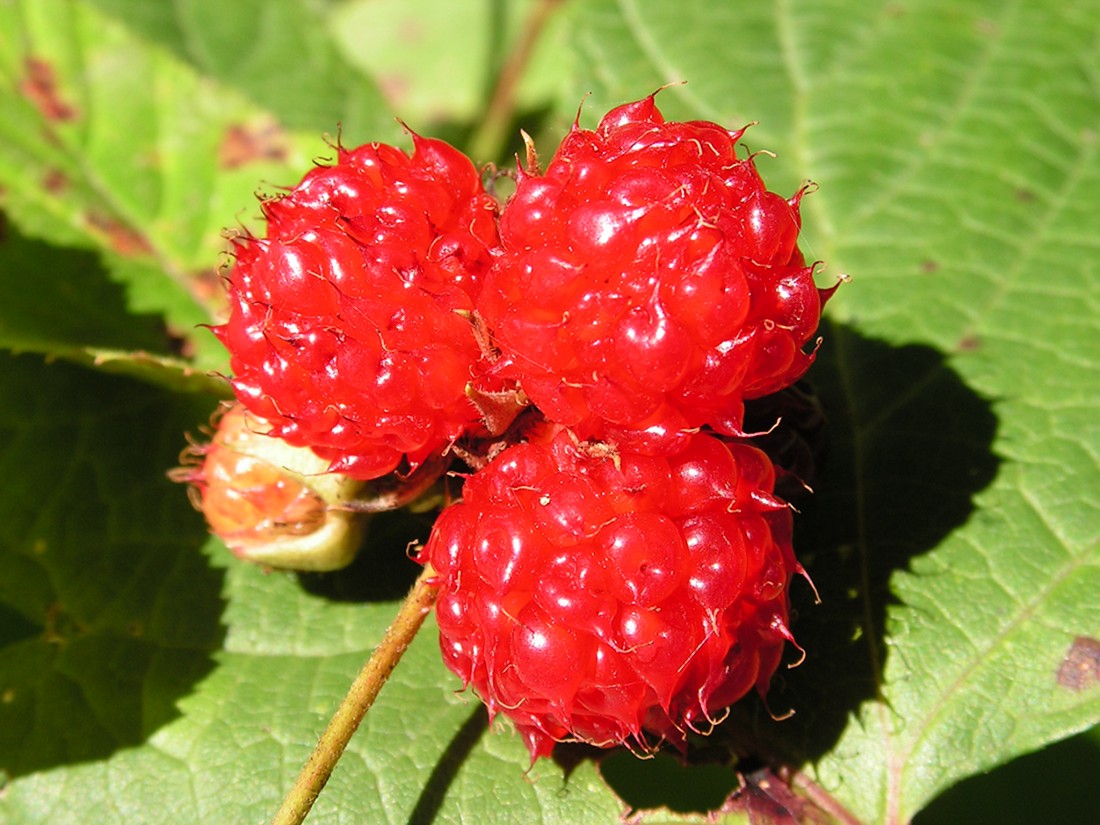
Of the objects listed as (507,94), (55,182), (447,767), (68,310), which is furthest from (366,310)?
(507,94)

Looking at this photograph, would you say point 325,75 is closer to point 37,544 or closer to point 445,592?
point 37,544

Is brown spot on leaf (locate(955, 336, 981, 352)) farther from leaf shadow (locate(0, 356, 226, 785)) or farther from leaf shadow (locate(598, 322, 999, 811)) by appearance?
leaf shadow (locate(0, 356, 226, 785))

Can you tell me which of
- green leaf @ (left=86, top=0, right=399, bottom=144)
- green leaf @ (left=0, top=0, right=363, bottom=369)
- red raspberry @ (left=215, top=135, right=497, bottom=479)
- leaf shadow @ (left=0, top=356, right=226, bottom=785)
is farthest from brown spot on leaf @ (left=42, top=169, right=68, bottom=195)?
red raspberry @ (left=215, top=135, right=497, bottom=479)

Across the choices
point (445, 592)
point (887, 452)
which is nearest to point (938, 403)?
point (887, 452)

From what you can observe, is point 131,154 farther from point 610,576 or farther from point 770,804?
point 770,804

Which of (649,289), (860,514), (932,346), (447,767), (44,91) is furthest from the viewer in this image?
(44,91)

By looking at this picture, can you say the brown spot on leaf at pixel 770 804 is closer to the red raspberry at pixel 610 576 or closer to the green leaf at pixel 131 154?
the red raspberry at pixel 610 576
